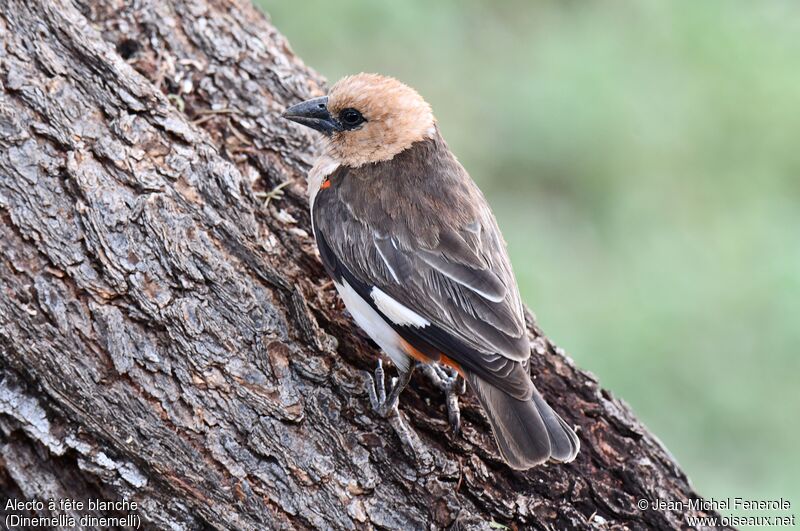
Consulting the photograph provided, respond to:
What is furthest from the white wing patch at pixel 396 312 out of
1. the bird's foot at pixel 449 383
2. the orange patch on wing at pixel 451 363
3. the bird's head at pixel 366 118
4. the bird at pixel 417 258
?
the bird's head at pixel 366 118

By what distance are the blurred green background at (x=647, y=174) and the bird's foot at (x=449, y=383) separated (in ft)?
7.75

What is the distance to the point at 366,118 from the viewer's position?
4227 mm

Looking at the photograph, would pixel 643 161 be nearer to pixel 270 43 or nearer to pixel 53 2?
pixel 270 43

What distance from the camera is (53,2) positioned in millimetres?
3793

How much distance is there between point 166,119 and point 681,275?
432 cm

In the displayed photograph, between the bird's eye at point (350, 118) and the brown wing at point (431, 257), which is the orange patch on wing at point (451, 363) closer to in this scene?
the brown wing at point (431, 257)

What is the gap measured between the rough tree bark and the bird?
21 cm

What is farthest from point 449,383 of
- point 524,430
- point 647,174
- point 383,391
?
point 647,174

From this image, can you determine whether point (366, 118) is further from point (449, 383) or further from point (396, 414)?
point (396, 414)

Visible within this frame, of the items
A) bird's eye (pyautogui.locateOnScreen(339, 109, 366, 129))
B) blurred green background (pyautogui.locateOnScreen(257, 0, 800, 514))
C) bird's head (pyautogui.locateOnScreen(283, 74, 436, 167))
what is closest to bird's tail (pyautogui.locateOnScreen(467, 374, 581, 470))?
bird's head (pyautogui.locateOnScreen(283, 74, 436, 167))

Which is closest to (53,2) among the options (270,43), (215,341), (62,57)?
(62,57)

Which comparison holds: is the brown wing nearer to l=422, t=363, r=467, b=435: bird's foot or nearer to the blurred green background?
l=422, t=363, r=467, b=435: bird's foot

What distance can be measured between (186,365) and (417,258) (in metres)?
1.06

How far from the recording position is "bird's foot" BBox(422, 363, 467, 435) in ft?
12.1
